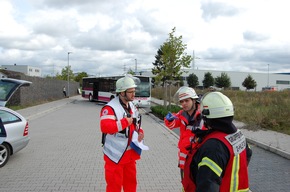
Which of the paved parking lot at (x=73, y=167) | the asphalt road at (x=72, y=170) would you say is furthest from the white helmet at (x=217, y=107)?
the asphalt road at (x=72, y=170)

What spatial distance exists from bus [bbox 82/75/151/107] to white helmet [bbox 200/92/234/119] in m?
17.3

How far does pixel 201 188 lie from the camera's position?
173cm

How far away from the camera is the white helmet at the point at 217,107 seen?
193 centimetres

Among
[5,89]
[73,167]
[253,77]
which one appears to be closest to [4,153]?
[73,167]

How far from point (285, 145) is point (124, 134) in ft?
21.3

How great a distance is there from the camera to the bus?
2244 cm

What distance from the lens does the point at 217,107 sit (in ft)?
6.35

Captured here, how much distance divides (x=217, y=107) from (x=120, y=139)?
5.91 feet

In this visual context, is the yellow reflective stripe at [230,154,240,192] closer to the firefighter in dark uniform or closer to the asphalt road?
the firefighter in dark uniform

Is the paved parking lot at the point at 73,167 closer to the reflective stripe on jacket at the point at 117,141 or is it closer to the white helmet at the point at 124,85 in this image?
the reflective stripe on jacket at the point at 117,141

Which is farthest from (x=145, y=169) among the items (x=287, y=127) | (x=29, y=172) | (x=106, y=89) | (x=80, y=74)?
(x=80, y=74)

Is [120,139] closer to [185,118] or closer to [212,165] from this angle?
[185,118]

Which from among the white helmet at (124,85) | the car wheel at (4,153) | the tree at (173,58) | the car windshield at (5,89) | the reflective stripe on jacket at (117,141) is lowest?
the car wheel at (4,153)

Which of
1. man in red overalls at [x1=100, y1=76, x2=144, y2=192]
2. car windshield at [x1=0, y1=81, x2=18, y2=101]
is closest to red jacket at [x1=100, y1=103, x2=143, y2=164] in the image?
man in red overalls at [x1=100, y1=76, x2=144, y2=192]
